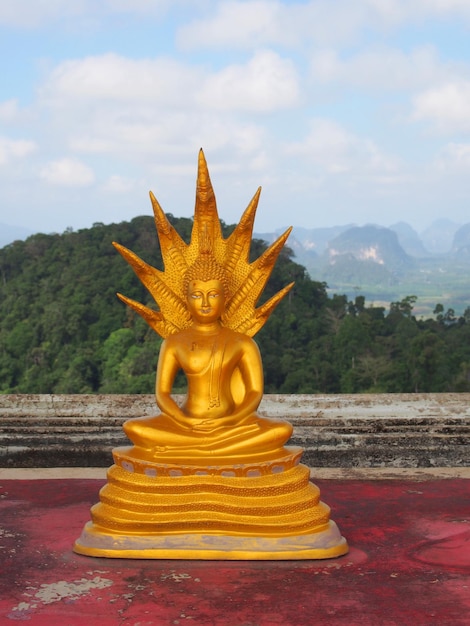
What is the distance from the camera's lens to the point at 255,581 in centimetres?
516

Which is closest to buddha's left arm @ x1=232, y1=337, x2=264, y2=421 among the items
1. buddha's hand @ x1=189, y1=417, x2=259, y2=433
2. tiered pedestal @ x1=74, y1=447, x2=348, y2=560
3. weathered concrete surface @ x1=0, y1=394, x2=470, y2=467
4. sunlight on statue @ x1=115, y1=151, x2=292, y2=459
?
sunlight on statue @ x1=115, y1=151, x2=292, y2=459

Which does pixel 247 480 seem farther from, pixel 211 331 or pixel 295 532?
pixel 211 331

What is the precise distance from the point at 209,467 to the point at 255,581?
821mm

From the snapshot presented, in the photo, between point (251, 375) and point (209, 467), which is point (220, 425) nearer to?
point (209, 467)

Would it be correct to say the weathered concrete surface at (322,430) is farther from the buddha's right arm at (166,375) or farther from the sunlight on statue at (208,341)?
the buddha's right arm at (166,375)

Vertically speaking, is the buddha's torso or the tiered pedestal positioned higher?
the buddha's torso

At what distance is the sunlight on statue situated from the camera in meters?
5.79

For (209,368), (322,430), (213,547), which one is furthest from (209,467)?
(322,430)

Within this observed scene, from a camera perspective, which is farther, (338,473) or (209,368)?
(338,473)

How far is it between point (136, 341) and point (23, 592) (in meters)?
19.0

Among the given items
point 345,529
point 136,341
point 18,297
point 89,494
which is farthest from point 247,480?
point 18,297

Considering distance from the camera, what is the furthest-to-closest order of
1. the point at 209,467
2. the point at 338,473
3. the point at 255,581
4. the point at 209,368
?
the point at 338,473, the point at 209,368, the point at 209,467, the point at 255,581

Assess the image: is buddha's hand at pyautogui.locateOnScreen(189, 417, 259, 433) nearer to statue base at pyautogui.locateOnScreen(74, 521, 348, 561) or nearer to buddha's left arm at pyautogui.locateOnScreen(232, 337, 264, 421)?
buddha's left arm at pyautogui.locateOnScreen(232, 337, 264, 421)

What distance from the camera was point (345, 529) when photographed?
6152 millimetres
